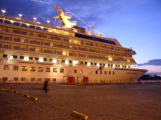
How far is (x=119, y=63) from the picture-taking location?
4281cm

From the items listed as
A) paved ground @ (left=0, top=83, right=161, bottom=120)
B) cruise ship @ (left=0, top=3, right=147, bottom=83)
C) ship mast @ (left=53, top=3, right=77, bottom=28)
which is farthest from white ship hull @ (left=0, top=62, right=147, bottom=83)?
paved ground @ (left=0, top=83, right=161, bottom=120)

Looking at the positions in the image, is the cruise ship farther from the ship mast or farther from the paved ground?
the paved ground

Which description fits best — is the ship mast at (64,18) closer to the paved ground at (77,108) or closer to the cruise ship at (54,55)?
the cruise ship at (54,55)

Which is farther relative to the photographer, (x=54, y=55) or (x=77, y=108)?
(x=54, y=55)

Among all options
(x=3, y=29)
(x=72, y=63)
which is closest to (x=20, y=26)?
(x=3, y=29)

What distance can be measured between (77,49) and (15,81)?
16497 millimetres

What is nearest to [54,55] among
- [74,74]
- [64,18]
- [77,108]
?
[74,74]

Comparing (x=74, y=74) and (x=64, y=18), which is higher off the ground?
(x=64, y=18)

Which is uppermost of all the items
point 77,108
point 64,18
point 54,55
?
point 64,18

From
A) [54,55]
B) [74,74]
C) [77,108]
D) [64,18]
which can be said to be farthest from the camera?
[64,18]

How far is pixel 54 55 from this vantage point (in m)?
31.4

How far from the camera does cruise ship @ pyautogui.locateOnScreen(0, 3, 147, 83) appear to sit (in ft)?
88.7

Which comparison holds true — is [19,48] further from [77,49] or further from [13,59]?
[77,49]

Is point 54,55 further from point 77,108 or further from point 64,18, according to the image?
point 77,108
